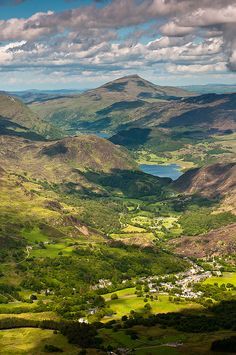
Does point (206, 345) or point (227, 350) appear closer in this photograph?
point (227, 350)

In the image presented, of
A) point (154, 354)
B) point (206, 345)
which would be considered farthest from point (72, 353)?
point (206, 345)

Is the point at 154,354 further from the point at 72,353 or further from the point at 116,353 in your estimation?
the point at 72,353

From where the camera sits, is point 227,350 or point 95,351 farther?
point 95,351

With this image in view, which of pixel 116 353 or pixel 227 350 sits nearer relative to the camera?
pixel 227 350

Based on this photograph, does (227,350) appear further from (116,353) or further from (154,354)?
(116,353)

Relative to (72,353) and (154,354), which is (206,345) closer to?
(154,354)

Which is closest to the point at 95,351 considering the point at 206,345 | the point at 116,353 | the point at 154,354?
the point at 116,353

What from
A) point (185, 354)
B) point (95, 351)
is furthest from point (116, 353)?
point (185, 354)
